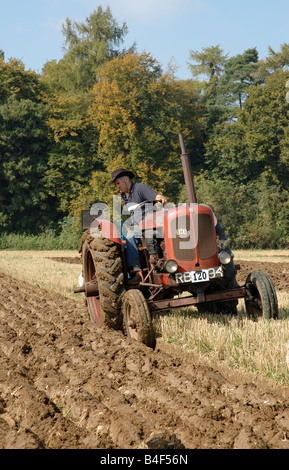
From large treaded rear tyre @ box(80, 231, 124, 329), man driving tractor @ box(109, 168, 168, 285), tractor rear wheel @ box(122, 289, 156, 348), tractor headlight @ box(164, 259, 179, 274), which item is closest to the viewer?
tractor rear wheel @ box(122, 289, 156, 348)

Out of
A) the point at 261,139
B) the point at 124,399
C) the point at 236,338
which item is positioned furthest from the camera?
the point at 261,139

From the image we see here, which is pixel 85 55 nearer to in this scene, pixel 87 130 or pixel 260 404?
pixel 87 130

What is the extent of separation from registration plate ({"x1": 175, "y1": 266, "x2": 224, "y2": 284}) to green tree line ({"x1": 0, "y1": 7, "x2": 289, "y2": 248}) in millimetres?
19618

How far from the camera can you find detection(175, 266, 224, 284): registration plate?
5.41 metres

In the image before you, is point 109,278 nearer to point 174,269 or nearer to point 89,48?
point 174,269

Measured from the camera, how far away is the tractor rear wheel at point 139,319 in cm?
505

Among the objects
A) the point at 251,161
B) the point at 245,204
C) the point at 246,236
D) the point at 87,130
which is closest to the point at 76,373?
the point at 246,236

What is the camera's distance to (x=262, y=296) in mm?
5531

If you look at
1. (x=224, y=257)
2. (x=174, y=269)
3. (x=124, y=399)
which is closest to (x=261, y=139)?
(x=224, y=257)

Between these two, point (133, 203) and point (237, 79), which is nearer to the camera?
point (133, 203)

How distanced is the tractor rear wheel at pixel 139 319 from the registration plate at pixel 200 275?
1.51 feet

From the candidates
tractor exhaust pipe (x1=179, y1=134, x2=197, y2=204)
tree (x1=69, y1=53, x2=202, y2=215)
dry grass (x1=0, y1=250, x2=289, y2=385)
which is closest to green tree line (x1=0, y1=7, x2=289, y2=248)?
tree (x1=69, y1=53, x2=202, y2=215)

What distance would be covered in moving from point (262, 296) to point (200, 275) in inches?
26.3

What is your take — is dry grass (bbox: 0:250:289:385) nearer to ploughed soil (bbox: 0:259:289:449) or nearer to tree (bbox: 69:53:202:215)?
ploughed soil (bbox: 0:259:289:449)
